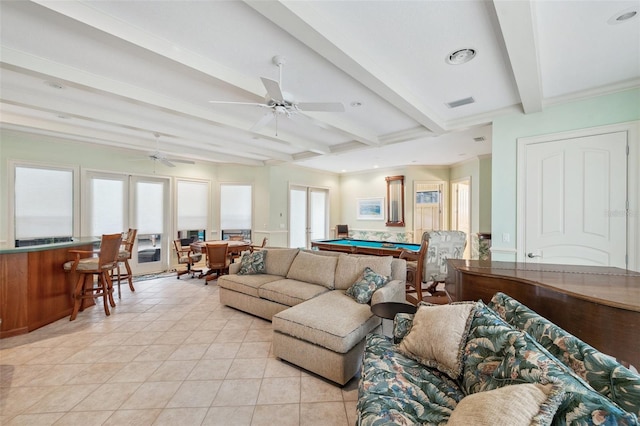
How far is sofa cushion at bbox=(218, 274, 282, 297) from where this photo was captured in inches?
139

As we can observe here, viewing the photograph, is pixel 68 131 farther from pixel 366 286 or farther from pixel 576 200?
pixel 576 200

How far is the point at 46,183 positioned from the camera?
4.73 metres

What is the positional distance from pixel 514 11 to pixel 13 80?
15.7 ft

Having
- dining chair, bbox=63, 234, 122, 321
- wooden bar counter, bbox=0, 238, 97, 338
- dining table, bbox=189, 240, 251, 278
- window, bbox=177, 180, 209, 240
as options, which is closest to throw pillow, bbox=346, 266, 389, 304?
dining chair, bbox=63, 234, 122, 321

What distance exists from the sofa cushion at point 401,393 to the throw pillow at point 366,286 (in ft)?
3.34

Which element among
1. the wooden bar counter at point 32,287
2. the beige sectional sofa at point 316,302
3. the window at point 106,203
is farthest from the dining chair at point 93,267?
the window at point 106,203

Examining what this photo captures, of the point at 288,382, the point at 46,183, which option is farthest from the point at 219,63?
the point at 46,183

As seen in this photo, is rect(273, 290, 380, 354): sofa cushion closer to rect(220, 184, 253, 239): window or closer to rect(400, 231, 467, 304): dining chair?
rect(400, 231, 467, 304): dining chair

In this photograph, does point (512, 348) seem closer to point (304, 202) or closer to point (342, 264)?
point (342, 264)

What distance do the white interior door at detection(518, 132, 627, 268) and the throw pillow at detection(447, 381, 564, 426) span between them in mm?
3027

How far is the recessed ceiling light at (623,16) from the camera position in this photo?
1804mm

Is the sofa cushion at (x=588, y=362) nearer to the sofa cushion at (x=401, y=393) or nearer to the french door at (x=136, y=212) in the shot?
the sofa cushion at (x=401, y=393)

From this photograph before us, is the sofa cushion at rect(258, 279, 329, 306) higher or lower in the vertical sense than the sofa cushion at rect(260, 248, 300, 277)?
lower

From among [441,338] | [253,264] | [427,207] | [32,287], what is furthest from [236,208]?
[441,338]
